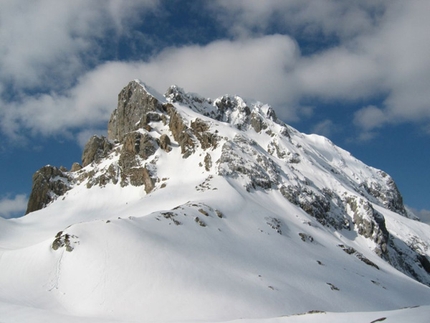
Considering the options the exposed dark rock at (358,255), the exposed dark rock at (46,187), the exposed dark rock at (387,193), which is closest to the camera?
the exposed dark rock at (358,255)

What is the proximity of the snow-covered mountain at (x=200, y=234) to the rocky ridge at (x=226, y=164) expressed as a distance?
0.40 meters

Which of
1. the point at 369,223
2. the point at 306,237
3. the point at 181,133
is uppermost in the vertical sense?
the point at 181,133

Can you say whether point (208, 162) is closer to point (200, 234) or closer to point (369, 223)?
point (369, 223)

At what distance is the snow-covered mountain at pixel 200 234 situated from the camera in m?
27.9

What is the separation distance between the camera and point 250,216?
5491 centimetres

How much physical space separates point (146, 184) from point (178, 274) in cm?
5361

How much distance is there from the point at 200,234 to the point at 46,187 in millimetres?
69669

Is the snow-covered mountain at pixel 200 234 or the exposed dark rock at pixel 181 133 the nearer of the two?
the snow-covered mountain at pixel 200 234

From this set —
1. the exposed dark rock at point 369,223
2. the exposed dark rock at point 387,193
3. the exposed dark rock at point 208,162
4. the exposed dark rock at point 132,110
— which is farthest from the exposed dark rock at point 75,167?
the exposed dark rock at point 387,193

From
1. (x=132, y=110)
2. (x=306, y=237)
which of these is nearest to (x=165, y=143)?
(x=132, y=110)

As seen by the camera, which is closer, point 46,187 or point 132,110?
point 46,187

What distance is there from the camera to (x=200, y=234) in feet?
135

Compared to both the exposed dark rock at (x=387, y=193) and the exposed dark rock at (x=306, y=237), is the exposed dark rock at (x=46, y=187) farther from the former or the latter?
the exposed dark rock at (x=387, y=193)

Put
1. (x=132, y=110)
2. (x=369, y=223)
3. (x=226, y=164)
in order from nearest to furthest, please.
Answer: (x=226, y=164)
(x=369, y=223)
(x=132, y=110)
